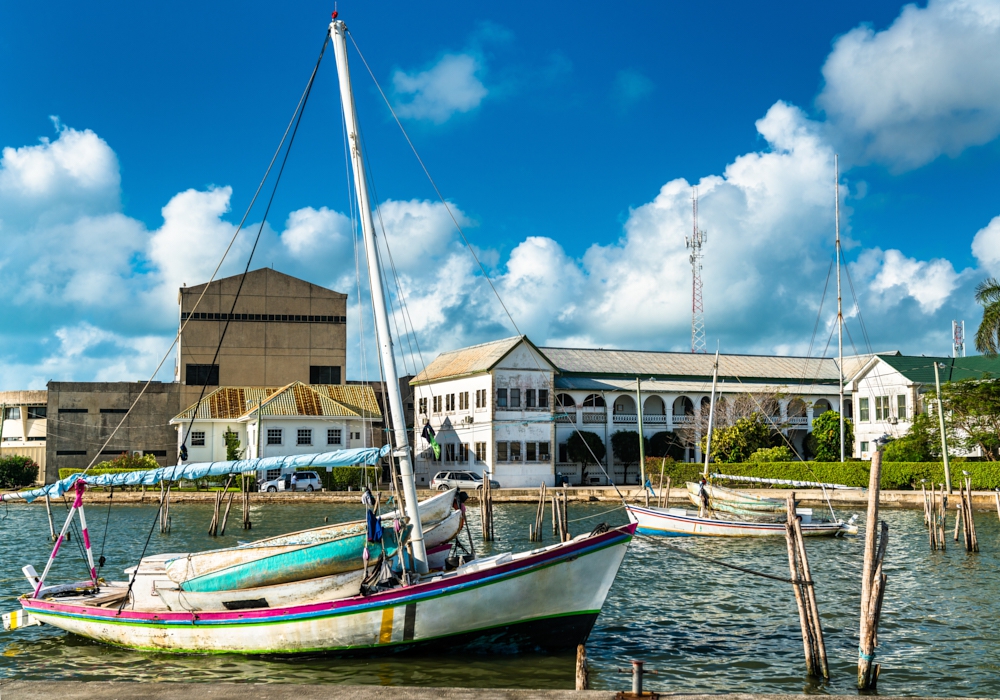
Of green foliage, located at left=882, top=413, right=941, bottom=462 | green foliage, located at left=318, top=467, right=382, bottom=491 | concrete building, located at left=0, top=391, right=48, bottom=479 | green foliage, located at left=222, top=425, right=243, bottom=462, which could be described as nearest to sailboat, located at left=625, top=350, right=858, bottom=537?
green foliage, located at left=882, top=413, right=941, bottom=462

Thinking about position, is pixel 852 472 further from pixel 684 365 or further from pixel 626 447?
pixel 684 365

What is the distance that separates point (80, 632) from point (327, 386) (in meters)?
58.5

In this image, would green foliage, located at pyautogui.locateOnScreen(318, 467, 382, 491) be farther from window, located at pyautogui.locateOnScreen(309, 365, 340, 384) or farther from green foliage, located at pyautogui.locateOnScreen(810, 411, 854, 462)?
green foliage, located at pyautogui.locateOnScreen(810, 411, 854, 462)

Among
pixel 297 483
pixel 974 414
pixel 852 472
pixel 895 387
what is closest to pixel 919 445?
pixel 974 414

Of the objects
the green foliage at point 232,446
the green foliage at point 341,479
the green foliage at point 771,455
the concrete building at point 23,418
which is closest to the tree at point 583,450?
the green foliage at point 771,455

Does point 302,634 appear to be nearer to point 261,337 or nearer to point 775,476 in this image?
point 775,476

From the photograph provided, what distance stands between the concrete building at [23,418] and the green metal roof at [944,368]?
74.9 meters

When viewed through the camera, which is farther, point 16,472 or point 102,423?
point 102,423

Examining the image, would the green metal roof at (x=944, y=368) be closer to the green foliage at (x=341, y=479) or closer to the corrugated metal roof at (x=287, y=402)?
the corrugated metal roof at (x=287, y=402)

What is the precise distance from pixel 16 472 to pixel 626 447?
48999 mm

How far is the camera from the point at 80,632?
1772cm

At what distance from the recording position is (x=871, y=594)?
529 inches

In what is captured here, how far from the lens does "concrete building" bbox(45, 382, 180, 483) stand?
7612 centimetres

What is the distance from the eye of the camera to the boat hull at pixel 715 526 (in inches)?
1502
